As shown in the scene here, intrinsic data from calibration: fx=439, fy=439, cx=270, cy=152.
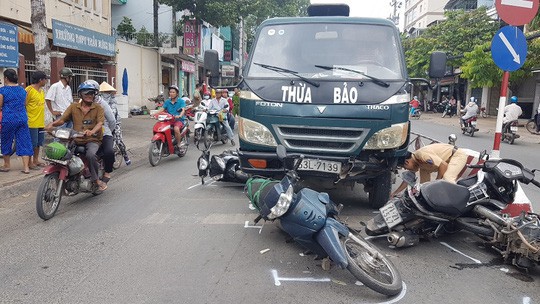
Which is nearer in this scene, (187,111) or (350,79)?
(350,79)

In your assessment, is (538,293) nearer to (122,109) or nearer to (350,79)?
(350,79)

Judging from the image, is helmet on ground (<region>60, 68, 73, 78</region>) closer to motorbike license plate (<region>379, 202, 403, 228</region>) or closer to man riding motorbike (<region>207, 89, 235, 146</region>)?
Answer: man riding motorbike (<region>207, 89, 235, 146</region>)

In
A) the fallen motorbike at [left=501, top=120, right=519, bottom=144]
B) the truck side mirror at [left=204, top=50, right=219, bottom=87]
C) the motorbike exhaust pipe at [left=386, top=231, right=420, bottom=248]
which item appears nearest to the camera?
the motorbike exhaust pipe at [left=386, top=231, right=420, bottom=248]

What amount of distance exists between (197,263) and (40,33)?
23.2 feet

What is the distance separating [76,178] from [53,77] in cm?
970

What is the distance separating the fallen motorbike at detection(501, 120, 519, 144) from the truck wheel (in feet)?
37.2

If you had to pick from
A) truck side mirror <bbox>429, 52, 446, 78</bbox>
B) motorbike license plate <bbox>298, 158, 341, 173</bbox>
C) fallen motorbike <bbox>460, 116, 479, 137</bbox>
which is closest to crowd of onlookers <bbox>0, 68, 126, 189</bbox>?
motorbike license plate <bbox>298, 158, 341, 173</bbox>

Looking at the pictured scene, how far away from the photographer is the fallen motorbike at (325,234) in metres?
3.28

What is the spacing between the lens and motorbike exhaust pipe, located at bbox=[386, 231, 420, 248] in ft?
13.3

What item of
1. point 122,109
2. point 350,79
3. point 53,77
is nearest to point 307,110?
point 350,79

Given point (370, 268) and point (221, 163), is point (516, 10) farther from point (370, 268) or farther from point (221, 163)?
point (221, 163)

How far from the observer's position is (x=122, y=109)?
16703 millimetres

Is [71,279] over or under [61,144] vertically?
under

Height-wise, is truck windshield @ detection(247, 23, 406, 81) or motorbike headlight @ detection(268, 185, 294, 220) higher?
truck windshield @ detection(247, 23, 406, 81)
